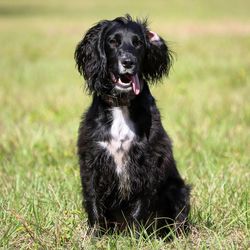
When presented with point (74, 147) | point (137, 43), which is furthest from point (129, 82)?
point (74, 147)

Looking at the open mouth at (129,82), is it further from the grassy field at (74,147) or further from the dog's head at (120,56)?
the grassy field at (74,147)

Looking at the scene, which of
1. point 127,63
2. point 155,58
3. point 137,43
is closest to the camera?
point 127,63

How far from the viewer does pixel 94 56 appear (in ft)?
15.0

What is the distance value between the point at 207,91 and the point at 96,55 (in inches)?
239

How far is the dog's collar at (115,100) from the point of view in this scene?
4371 millimetres

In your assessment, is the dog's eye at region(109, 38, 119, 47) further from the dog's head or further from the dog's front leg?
the dog's front leg

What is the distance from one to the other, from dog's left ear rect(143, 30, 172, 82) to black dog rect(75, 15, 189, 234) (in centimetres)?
10

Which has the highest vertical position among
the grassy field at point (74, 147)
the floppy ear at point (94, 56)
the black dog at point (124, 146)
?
the floppy ear at point (94, 56)

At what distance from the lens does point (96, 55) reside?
456 cm

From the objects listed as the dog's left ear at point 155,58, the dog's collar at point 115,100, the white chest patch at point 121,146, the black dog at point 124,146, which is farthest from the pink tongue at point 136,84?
the dog's left ear at point 155,58

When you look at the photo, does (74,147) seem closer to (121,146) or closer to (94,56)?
(94,56)

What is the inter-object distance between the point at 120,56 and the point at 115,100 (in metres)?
0.33

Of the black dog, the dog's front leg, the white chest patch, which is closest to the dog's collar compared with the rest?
the black dog

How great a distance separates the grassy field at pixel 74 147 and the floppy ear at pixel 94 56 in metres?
0.61
